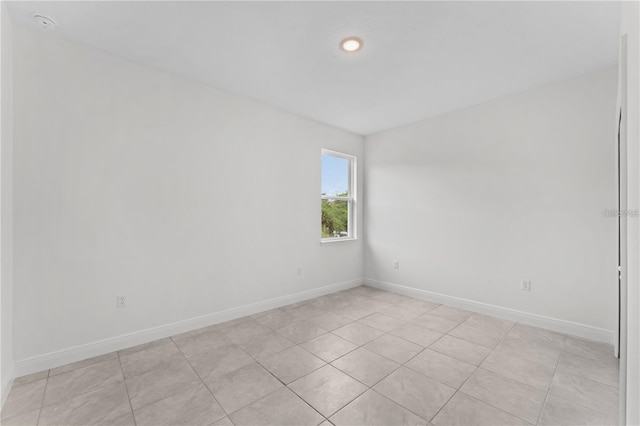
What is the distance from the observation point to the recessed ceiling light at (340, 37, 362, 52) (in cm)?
227

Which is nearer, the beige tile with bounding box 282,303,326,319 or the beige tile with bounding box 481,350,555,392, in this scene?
the beige tile with bounding box 481,350,555,392

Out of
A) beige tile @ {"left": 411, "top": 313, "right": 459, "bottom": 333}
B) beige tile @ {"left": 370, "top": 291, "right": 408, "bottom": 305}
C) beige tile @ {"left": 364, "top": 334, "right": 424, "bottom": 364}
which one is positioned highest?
beige tile @ {"left": 364, "top": 334, "right": 424, "bottom": 364}

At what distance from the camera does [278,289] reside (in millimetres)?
3689

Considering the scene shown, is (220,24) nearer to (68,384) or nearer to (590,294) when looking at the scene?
(68,384)

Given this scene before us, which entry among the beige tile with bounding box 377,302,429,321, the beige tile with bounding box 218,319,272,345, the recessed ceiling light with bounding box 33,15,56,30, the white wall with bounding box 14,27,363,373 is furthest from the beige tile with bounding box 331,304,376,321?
the recessed ceiling light with bounding box 33,15,56,30

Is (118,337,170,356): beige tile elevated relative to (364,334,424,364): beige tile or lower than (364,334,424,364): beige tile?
elevated

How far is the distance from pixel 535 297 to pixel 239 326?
3.30m

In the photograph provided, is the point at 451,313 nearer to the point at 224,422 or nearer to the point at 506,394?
the point at 506,394

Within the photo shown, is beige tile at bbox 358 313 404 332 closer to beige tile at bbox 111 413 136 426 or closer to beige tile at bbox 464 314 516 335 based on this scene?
beige tile at bbox 464 314 516 335

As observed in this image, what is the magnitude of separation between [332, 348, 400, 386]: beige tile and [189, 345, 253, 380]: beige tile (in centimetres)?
79

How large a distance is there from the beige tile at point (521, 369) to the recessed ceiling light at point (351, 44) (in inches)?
112

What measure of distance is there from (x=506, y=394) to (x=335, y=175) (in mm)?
3481

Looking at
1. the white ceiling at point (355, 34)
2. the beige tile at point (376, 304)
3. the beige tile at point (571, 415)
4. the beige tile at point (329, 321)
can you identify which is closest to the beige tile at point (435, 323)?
the beige tile at point (376, 304)

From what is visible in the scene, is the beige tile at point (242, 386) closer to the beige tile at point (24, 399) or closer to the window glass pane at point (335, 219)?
the beige tile at point (24, 399)
